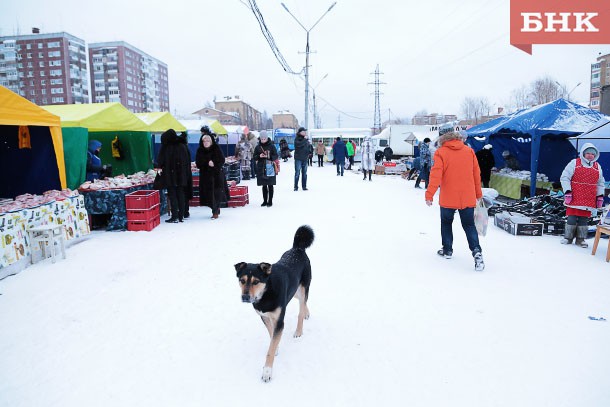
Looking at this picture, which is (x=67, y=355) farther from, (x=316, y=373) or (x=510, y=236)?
(x=510, y=236)

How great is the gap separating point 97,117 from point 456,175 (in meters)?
7.19

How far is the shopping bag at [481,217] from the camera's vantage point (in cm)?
536

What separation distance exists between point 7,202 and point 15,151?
1913 mm

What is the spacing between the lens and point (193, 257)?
546cm

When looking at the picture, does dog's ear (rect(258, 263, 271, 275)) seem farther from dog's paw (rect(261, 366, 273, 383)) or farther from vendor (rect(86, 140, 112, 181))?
vendor (rect(86, 140, 112, 181))

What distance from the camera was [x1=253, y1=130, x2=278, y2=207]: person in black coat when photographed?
934 cm

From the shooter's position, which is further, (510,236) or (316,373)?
(510,236)

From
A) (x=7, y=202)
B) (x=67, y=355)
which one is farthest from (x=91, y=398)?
(x=7, y=202)

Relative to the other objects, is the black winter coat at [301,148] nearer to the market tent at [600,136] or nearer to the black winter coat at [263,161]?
the black winter coat at [263,161]

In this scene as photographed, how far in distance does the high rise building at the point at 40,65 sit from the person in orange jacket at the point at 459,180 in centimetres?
8548

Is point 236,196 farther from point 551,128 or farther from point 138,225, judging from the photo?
point 551,128

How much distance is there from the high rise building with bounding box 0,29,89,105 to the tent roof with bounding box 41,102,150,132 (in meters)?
78.2

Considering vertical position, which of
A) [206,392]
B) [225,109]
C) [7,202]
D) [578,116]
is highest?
[225,109]

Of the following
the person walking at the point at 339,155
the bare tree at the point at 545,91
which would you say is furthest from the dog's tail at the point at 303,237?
the bare tree at the point at 545,91
